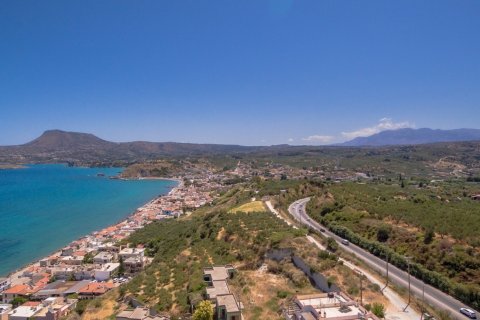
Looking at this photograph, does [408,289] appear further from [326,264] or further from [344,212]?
[344,212]

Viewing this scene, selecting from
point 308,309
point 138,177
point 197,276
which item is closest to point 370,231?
point 197,276

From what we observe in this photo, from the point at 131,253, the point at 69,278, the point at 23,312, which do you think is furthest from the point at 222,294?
the point at 131,253

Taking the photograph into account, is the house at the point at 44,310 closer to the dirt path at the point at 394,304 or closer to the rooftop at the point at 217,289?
the rooftop at the point at 217,289

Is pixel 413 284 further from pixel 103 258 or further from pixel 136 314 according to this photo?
pixel 103 258

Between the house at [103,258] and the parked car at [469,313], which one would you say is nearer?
the parked car at [469,313]

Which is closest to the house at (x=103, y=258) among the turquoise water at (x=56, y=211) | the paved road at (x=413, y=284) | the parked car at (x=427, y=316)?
the turquoise water at (x=56, y=211)
